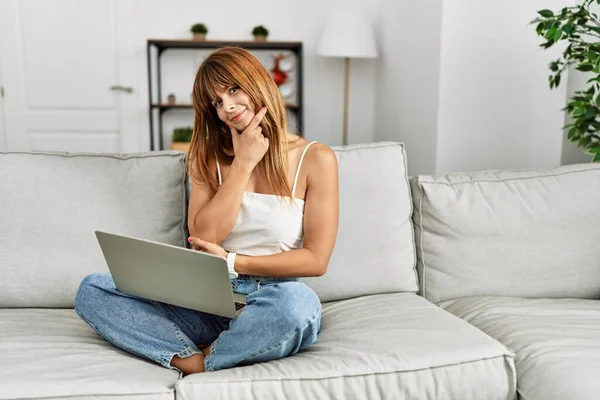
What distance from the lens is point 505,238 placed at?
6.08 ft

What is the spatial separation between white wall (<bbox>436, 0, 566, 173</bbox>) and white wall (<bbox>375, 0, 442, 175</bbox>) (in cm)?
8

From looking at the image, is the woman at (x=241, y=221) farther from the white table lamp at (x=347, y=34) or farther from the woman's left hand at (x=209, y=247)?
the white table lamp at (x=347, y=34)

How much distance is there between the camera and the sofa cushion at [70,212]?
1727 millimetres

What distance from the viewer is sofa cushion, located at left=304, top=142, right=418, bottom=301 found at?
5.89ft

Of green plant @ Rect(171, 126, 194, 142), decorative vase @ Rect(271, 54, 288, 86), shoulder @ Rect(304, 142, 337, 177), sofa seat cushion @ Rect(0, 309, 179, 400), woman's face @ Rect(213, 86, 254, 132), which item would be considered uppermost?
decorative vase @ Rect(271, 54, 288, 86)

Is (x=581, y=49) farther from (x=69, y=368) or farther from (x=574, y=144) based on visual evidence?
(x=69, y=368)

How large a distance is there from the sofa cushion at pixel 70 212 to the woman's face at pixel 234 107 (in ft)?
1.07

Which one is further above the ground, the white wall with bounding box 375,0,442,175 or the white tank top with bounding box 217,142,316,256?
the white wall with bounding box 375,0,442,175

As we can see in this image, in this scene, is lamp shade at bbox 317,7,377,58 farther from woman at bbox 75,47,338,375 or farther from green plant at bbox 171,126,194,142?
woman at bbox 75,47,338,375

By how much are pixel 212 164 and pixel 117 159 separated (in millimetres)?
333

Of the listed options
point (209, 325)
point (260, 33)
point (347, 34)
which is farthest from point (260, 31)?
point (209, 325)

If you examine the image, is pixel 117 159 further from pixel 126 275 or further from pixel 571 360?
pixel 571 360

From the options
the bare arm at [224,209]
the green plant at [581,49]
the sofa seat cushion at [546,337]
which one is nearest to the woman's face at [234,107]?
the bare arm at [224,209]

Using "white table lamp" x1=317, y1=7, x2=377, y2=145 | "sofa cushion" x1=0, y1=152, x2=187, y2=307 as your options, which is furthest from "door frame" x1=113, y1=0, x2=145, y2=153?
"sofa cushion" x1=0, y1=152, x2=187, y2=307
